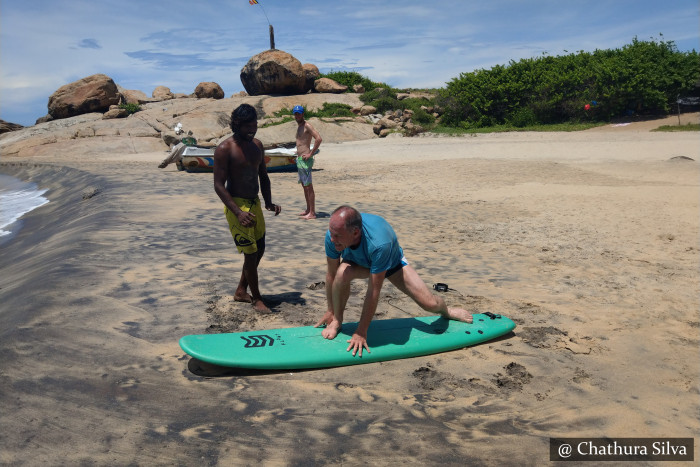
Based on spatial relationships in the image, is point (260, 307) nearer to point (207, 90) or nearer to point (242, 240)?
point (242, 240)

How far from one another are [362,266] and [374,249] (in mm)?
295

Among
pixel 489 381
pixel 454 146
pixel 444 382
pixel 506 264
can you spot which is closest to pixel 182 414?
pixel 444 382

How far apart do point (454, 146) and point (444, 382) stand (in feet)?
59.0

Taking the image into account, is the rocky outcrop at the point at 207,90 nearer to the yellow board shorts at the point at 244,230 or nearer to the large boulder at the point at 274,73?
the large boulder at the point at 274,73

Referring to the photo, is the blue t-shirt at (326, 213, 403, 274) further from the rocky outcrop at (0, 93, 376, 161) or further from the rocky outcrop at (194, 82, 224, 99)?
the rocky outcrop at (194, 82, 224, 99)

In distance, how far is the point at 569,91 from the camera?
2645 centimetres

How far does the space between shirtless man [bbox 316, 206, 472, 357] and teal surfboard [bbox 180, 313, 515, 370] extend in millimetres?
117

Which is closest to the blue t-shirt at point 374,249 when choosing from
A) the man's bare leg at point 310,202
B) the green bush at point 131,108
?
the man's bare leg at point 310,202

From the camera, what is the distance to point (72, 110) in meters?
33.9

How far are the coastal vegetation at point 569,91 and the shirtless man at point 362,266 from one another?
22.3m

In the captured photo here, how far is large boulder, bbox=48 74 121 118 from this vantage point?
111ft

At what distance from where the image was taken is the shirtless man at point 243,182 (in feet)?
14.6

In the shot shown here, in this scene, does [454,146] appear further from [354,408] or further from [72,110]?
[72,110]

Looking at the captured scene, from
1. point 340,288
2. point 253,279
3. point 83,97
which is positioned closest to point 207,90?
point 83,97
